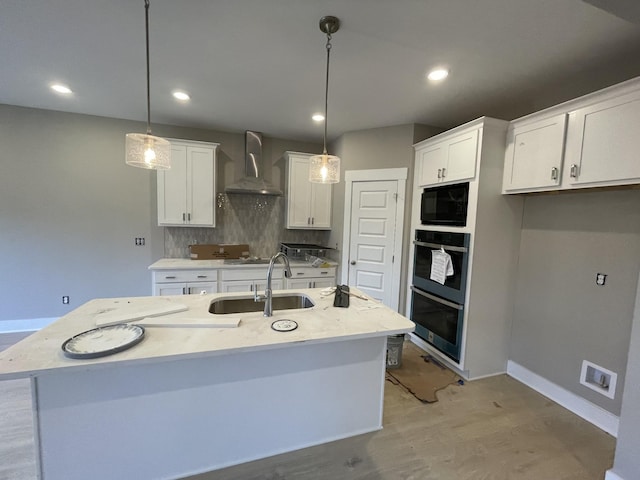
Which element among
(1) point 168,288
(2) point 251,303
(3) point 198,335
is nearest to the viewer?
(3) point 198,335

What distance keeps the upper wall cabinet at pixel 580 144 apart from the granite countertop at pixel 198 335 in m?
1.65

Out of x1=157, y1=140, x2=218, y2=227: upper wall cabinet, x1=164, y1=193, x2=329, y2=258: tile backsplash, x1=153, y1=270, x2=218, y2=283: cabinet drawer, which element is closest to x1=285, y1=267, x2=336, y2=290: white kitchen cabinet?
x1=164, y1=193, x2=329, y2=258: tile backsplash

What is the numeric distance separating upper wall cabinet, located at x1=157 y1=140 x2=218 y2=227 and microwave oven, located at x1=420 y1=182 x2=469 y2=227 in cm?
266

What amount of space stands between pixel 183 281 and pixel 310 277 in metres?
1.59

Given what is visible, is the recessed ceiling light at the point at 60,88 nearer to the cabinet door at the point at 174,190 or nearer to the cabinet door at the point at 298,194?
the cabinet door at the point at 174,190

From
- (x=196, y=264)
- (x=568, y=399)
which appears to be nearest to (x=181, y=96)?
(x=196, y=264)

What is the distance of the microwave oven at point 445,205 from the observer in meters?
2.54

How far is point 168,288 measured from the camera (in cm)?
316

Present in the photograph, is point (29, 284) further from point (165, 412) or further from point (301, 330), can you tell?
point (301, 330)

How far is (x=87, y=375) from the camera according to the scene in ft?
4.19

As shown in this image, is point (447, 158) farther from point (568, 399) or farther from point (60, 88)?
point (60, 88)

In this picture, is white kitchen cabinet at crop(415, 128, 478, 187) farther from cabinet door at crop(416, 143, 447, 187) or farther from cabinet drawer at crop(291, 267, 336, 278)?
cabinet drawer at crop(291, 267, 336, 278)

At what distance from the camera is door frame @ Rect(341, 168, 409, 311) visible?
3254 millimetres

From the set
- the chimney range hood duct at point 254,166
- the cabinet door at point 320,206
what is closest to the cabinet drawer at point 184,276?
the chimney range hood duct at point 254,166
